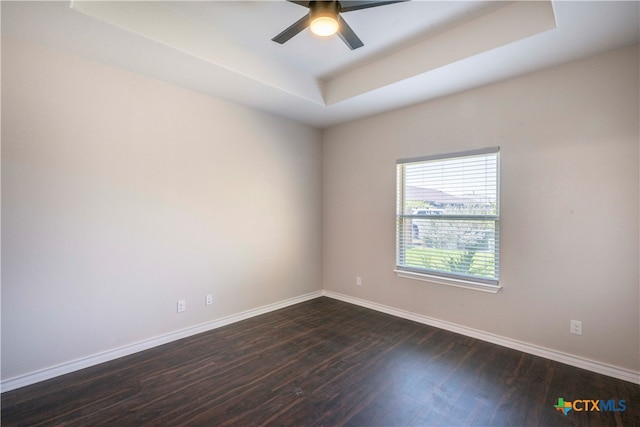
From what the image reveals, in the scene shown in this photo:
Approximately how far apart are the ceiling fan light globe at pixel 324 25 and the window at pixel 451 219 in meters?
1.95

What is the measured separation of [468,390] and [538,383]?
1.94 ft

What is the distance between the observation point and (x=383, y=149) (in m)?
3.84

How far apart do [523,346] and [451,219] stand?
1.38 m

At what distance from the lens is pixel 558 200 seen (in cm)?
258

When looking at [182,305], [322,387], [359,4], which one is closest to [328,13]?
[359,4]

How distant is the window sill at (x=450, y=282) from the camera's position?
9.68 feet

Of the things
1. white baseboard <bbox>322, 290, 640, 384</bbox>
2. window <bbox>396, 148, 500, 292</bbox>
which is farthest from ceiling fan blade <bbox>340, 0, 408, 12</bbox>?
white baseboard <bbox>322, 290, 640, 384</bbox>

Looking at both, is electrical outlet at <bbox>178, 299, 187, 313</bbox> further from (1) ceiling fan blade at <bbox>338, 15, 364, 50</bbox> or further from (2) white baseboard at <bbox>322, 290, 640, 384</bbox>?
(1) ceiling fan blade at <bbox>338, 15, 364, 50</bbox>

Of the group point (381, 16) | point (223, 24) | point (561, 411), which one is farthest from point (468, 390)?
point (223, 24)

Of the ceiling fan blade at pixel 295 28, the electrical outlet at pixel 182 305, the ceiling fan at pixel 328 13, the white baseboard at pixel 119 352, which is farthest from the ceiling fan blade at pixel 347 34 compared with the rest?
the white baseboard at pixel 119 352

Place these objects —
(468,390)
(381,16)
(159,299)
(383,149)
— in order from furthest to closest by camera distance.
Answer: (383,149) < (159,299) < (381,16) < (468,390)

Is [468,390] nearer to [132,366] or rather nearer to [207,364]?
[207,364]

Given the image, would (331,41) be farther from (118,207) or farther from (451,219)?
(118,207)

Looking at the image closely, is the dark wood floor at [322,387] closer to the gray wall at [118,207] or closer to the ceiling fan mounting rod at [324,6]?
the gray wall at [118,207]
